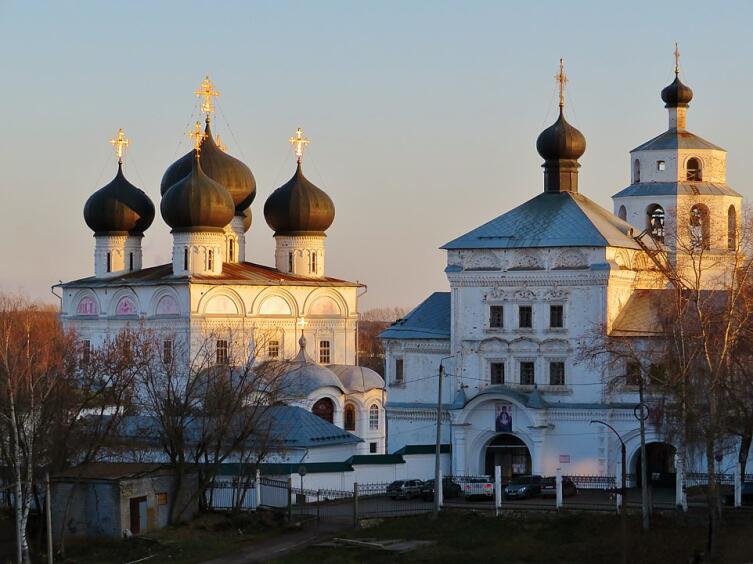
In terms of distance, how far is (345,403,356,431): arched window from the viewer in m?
58.0

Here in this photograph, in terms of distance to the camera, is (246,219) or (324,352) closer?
(324,352)

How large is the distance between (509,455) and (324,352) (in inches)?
654

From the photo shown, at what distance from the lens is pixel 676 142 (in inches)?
2109

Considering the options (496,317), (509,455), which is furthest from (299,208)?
(509,455)

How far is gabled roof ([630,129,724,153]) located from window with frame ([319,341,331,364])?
13386 mm

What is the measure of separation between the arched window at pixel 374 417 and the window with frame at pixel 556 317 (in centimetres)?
1364

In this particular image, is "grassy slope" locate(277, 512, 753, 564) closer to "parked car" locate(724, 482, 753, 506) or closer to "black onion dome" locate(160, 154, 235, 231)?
"parked car" locate(724, 482, 753, 506)

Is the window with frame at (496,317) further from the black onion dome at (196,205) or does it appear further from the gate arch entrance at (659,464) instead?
the black onion dome at (196,205)

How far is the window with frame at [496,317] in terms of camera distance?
46.8 m

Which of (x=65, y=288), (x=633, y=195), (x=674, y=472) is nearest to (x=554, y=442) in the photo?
(x=674, y=472)

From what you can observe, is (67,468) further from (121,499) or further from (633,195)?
(633,195)

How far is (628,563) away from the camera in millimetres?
34250

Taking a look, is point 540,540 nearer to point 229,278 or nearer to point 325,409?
point 325,409

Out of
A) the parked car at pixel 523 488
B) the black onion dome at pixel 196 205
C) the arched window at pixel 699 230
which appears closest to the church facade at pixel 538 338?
the parked car at pixel 523 488
